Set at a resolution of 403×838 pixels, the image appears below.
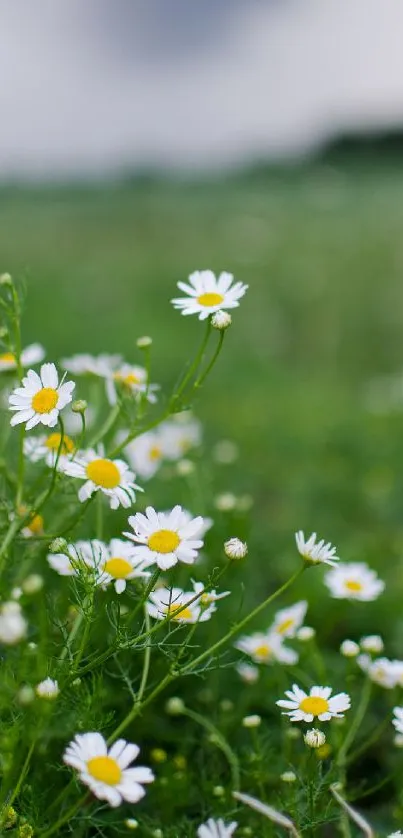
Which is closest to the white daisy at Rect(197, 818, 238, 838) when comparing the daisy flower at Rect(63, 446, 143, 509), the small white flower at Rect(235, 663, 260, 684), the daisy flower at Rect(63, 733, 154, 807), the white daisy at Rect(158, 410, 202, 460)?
the daisy flower at Rect(63, 733, 154, 807)

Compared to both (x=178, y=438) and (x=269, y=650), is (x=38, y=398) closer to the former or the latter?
(x=269, y=650)

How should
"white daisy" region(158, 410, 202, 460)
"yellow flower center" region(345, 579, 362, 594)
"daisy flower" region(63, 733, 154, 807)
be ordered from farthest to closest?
1. "white daisy" region(158, 410, 202, 460)
2. "yellow flower center" region(345, 579, 362, 594)
3. "daisy flower" region(63, 733, 154, 807)

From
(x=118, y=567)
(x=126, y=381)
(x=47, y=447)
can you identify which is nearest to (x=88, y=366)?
(x=126, y=381)

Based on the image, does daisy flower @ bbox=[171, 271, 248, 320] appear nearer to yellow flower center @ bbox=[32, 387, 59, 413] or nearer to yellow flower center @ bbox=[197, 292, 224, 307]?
yellow flower center @ bbox=[197, 292, 224, 307]

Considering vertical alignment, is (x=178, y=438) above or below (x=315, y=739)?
below

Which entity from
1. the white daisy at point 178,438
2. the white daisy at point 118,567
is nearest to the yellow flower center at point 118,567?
the white daisy at point 118,567

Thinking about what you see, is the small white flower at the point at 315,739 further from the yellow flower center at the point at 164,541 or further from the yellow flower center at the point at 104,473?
the yellow flower center at the point at 104,473
